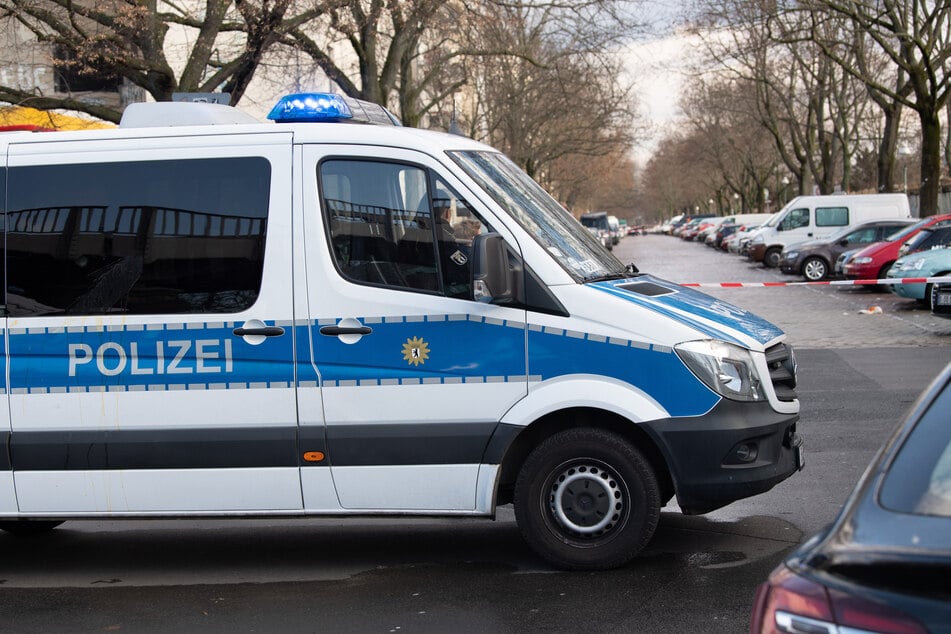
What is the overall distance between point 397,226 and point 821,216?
32630mm

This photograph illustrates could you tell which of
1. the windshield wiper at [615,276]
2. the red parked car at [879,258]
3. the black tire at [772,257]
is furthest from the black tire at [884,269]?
the windshield wiper at [615,276]

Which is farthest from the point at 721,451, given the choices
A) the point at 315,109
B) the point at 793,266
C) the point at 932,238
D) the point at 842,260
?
the point at 793,266

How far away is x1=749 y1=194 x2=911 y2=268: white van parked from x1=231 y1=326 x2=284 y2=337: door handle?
103 ft

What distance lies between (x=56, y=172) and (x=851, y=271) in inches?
846

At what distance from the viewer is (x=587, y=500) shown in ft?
18.5

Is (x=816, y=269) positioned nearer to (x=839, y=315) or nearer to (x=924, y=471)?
(x=839, y=315)

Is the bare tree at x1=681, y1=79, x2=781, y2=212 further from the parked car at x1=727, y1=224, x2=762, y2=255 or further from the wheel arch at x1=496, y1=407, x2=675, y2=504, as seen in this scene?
the wheel arch at x1=496, y1=407, x2=675, y2=504

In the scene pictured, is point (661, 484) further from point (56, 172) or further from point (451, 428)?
point (56, 172)

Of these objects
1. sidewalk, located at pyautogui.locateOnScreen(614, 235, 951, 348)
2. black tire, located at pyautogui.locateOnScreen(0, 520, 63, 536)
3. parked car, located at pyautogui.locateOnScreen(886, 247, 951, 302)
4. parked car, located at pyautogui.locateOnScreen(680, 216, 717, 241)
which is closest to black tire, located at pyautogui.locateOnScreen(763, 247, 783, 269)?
sidewalk, located at pyautogui.locateOnScreen(614, 235, 951, 348)

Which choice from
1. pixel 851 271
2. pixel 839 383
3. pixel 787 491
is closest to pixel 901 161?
pixel 851 271

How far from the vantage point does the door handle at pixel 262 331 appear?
18.7 feet

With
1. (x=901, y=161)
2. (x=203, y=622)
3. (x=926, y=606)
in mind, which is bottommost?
(x=203, y=622)

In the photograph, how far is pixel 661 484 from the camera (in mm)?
5863

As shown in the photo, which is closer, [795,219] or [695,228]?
[795,219]
